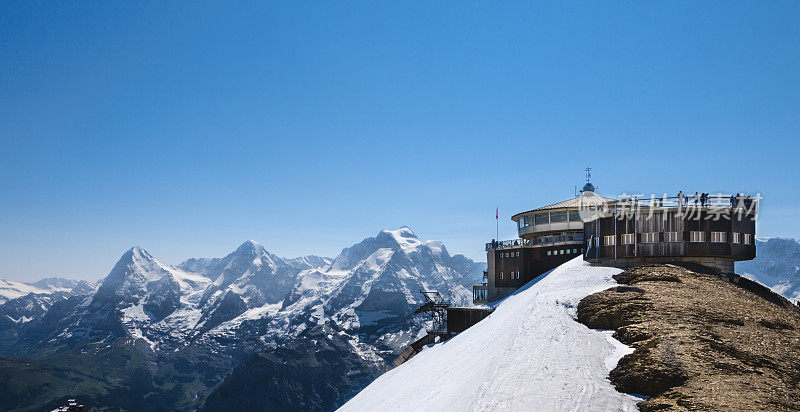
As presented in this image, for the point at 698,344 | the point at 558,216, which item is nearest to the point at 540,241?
the point at 558,216

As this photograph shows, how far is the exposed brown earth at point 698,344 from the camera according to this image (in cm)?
1608

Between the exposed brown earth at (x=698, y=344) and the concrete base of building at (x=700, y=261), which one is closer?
the exposed brown earth at (x=698, y=344)

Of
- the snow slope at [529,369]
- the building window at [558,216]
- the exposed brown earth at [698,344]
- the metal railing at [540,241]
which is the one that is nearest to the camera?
the exposed brown earth at [698,344]

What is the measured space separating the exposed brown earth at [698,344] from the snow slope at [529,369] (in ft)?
3.26

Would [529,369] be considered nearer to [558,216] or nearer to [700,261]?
[700,261]

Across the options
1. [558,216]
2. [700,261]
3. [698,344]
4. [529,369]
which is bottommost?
[529,369]

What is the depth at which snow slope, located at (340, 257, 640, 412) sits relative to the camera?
17812 millimetres

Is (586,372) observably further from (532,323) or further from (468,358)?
(468,358)

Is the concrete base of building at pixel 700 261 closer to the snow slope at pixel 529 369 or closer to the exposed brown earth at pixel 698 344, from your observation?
the snow slope at pixel 529 369

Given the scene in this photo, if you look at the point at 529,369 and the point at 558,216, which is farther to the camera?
the point at 558,216

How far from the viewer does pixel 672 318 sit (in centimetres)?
2361

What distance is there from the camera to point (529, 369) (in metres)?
20.7

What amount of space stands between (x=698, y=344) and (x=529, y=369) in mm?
7234

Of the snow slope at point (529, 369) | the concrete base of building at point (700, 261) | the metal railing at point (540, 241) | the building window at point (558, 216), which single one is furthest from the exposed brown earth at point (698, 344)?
the building window at point (558, 216)
